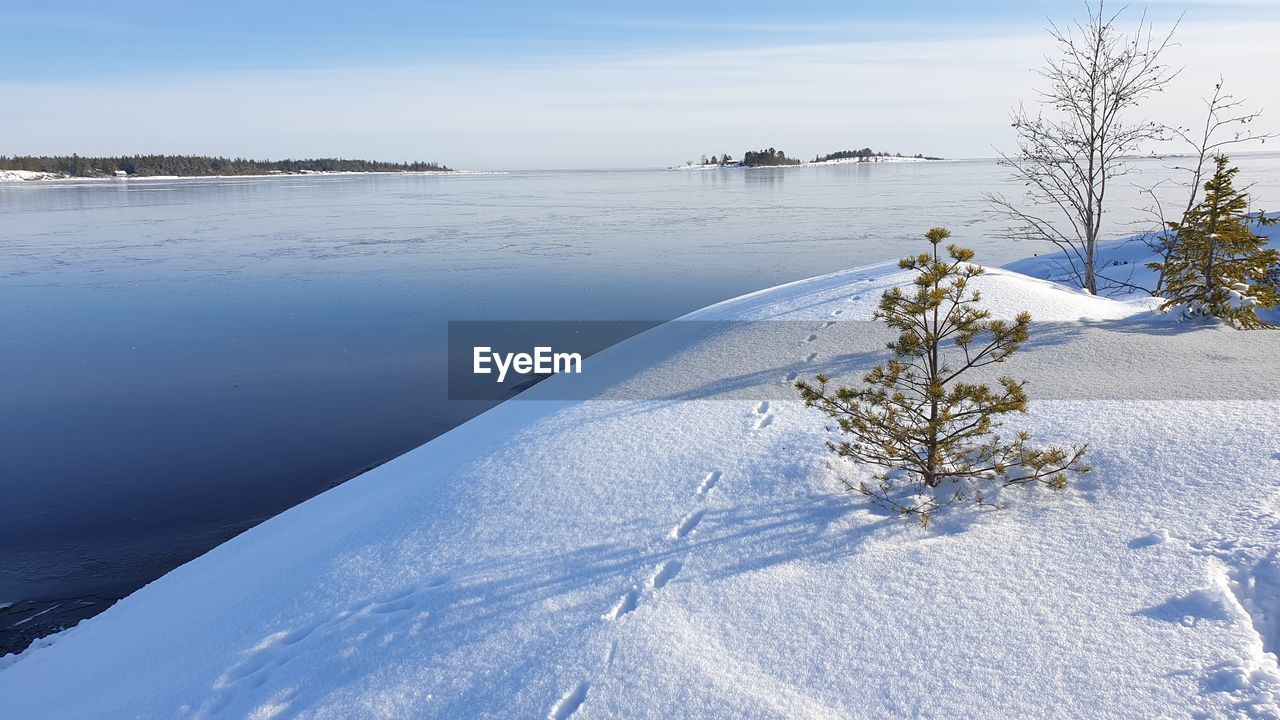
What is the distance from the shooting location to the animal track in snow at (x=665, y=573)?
4.03 metres

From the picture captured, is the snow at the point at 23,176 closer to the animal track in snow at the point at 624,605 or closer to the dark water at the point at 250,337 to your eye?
the dark water at the point at 250,337

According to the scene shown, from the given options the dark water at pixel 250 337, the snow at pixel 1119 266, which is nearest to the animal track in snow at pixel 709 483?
the dark water at pixel 250 337

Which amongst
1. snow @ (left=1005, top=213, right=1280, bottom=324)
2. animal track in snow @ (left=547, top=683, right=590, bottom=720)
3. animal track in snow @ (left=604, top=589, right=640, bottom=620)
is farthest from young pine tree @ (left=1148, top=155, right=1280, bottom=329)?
animal track in snow @ (left=547, top=683, right=590, bottom=720)

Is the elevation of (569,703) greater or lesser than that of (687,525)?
lesser

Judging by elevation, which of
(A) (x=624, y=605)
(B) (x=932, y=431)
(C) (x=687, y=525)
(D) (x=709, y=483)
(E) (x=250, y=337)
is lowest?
(A) (x=624, y=605)

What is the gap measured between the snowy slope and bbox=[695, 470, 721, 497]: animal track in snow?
0.02 meters

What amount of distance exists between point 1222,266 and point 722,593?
747 centimetres

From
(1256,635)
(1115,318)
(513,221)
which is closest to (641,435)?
(1256,635)

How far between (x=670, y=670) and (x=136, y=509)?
239 inches

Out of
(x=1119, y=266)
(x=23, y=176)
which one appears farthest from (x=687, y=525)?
(x=23, y=176)

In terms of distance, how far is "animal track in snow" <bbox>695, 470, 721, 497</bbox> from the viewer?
16.0ft

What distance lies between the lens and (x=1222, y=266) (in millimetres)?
8109

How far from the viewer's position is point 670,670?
11.3 feet

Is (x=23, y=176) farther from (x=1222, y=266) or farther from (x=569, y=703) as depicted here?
(x=1222, y=266)
